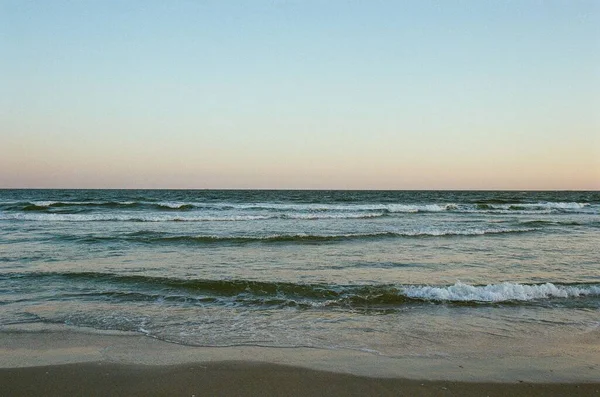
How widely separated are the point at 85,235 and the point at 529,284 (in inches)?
607

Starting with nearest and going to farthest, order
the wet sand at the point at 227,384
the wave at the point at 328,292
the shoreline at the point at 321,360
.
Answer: the wet sand at the point at 227,384 < the shoreline at the point at 321,360 < the wave at the point at 328,292

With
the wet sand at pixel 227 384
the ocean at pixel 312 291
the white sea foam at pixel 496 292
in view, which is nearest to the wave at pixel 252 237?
the ocean at pixel 312 291

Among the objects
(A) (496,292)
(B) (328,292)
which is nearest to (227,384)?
(B) (328,292)

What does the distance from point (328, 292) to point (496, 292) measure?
299cm

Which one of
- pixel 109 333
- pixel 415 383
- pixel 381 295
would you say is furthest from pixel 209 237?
pixel 415 383

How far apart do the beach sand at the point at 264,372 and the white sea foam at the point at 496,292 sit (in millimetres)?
2923

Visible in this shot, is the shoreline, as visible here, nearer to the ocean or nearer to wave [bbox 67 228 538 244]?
the ocean

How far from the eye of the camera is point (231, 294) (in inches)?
333

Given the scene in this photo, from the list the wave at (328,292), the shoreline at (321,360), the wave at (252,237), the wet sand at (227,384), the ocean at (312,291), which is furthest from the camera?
the wave at (252,237)

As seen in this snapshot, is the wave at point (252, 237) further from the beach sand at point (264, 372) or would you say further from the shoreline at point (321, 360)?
the beach sand at point (264, 372)

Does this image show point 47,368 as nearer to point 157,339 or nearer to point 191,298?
point 157,339

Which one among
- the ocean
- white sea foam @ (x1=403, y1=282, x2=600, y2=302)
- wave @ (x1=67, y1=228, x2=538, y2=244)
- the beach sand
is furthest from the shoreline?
wave @ (x1=67, y1=228, x2=538, y2=244)

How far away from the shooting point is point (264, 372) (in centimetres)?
464

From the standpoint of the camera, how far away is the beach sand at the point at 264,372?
4242mm
